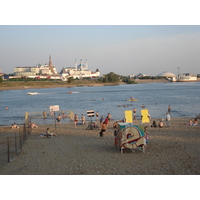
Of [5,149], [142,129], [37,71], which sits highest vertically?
[37,71]

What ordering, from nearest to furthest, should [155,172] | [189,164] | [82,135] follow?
1. [155,172]
2. [189,164]
3. [82,135]

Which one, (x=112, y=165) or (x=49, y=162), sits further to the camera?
(x=49, y=162)

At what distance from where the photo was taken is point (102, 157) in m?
9.73

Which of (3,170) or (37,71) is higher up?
(37,71)

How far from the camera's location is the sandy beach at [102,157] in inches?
317

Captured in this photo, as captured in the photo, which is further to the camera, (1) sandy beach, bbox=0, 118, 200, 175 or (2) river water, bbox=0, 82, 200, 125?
(2) river water, bbox=0, 82, 200, 125

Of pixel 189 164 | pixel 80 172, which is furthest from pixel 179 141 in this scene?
pixel 80 172

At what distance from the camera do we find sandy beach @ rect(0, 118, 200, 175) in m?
8.05

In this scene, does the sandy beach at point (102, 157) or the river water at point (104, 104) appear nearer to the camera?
the sandy beach at point (102, 157)

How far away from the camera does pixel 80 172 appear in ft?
26.0

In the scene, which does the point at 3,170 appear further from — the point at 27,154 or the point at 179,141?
the point at 179,141

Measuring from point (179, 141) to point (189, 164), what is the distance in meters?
3.87

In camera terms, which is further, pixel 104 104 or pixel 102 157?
pixel 104 104

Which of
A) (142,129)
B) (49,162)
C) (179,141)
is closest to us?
(49,162)
